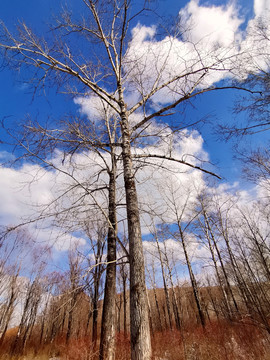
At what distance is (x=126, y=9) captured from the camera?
3.70m

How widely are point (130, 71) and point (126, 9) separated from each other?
3.94 feet

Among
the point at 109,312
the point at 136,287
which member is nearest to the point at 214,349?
the point at 109,312

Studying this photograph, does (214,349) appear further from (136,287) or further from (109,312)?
(136,287)

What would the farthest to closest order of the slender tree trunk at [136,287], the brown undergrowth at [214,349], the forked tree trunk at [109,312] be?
the brown undergrowth at [214,349] → the forked tree trunk at [109,312] → the slender tree trunk at [136,287]

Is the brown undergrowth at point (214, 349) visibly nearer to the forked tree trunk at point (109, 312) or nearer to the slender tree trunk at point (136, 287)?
the forked tree trunk at point (109, 312)

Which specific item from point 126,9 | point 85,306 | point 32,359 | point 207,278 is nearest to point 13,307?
point 32,359

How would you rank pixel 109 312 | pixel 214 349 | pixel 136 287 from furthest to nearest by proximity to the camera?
pixel 214 349
pixel 109 312
pixel 136 287

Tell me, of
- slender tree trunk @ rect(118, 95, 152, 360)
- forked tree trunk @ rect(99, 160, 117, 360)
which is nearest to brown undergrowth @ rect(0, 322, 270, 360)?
forked tree trunk @ rect(99, 160, 117, 360)

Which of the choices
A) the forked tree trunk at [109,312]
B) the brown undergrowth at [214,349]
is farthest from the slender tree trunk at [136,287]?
the brown undergrowth at [214,349]

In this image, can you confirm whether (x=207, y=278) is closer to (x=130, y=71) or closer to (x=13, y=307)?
(x=13, y=307)

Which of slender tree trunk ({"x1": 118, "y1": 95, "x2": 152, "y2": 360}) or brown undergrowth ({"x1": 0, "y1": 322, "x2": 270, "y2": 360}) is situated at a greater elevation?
slender tree trunk ({"x1": 118, "y1": 95, "x2": 152, "y2": 360})

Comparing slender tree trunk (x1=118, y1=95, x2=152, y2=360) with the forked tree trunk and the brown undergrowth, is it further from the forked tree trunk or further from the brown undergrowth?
the brown undergrowth

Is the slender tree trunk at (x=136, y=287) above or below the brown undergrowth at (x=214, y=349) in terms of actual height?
above

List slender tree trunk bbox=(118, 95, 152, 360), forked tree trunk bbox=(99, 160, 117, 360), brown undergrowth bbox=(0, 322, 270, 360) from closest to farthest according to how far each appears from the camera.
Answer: slender tree trunk bbox=(118, 95, 152, 360), forked tree trunk bbox=(99, 160, 117, 360), brown undergrowth bbox=(0, 322, 270, 360)
